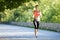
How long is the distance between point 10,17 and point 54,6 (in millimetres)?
47159

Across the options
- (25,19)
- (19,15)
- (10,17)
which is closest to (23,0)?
(25,19)

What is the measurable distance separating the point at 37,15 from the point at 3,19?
282ft

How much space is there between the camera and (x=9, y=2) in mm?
31438

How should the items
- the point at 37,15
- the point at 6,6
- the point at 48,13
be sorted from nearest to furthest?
the point at 37,15 → the point at 6,6 → the point at 48,13

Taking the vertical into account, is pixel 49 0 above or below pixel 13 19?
above

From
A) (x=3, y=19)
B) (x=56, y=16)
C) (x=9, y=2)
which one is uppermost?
(x=9, y=2)

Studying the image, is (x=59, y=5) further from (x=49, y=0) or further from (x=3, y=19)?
(x=3, y=19)

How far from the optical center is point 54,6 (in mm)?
45812

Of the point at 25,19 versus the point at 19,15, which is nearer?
the point at 25,19

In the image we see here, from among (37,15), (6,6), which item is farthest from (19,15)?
(37,15)

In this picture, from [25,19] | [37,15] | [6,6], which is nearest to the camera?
[37,15]

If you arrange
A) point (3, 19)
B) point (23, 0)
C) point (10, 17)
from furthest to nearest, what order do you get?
point (3, 19) < point (10, 17) < point (23, 0)

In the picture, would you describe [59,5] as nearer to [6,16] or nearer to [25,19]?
[25,19]

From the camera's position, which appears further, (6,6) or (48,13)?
(48,13)
